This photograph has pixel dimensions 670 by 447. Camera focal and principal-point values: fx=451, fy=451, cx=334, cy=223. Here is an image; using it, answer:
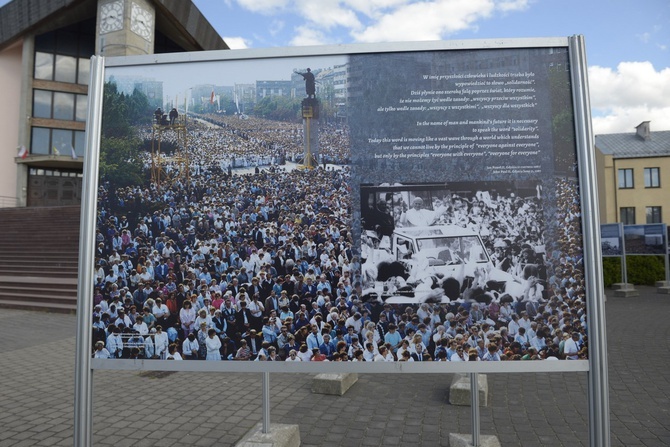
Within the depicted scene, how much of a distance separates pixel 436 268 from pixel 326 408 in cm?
274

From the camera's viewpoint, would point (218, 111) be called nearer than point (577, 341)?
No

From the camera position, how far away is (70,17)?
96.1ft

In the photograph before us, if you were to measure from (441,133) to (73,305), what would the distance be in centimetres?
1095

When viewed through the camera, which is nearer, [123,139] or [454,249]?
[454,249]

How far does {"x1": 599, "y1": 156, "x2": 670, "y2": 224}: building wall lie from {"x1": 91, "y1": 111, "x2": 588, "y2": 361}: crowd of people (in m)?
37.1

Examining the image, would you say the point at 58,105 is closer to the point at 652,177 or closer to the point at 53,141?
the point at 53,141

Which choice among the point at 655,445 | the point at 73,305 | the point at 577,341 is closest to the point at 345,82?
the point at 577,341

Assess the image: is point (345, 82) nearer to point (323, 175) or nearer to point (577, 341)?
point (323, 175)

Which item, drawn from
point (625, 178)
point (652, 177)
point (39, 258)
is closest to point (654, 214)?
point (652, 177)

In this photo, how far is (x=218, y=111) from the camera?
2543 millimetres

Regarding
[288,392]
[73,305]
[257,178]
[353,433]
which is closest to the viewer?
[257,178]

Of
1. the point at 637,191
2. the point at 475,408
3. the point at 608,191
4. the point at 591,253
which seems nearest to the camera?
the point at 591,253

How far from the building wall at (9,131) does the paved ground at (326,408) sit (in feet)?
97.2

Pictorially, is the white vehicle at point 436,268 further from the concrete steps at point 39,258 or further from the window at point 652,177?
the window at point 652,177
